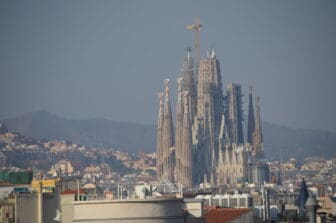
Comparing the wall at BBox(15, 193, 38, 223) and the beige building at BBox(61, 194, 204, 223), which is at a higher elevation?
the wall at BBox(15, 193, 38, 223)

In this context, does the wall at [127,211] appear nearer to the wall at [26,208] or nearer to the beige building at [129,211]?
the beige building at [129,211]

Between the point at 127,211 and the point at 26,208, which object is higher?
the point at 26,208

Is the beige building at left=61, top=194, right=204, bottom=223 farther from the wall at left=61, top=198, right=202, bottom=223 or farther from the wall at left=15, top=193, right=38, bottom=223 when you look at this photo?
the wall at left=15, top=193, right=38, bottom=223

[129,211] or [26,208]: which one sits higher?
[26,208]

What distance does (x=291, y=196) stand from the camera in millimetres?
155750

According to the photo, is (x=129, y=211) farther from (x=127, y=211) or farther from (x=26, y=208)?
(x=26, y=208)

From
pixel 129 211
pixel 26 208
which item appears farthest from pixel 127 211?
pixel 26 208

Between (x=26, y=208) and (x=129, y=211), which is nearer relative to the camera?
(x=129, y=211)

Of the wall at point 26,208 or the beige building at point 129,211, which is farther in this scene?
the wall at point 26,208

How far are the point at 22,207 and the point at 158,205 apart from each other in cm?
644

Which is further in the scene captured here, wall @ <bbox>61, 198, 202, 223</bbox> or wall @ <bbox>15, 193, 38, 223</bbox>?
wall @ <bbox>15, 193, 38, 223</bbox>

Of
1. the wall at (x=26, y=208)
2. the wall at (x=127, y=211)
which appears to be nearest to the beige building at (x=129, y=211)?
the wall at (x=127, y=211)

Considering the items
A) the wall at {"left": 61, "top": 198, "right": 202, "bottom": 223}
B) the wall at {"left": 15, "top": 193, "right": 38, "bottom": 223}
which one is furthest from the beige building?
the wall at {"left": 15, "top": 193, "right": 38, "bottom": 223}

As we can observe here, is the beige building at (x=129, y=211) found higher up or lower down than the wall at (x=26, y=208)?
lower down
